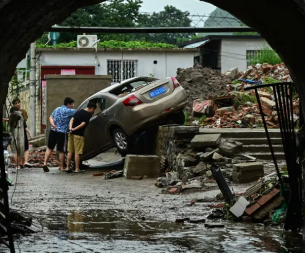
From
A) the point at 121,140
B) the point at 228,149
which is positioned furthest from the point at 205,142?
the point at 121,140

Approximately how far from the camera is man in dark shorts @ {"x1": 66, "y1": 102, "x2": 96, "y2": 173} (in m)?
20.5

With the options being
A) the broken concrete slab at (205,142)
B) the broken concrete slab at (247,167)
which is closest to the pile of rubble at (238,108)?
the broken concrete slab at (205,142)

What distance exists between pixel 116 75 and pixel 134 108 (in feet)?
76.9

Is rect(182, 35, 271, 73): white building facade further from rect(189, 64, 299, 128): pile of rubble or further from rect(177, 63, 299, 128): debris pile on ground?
rect(189, 64, 299, 128): pile of rubble

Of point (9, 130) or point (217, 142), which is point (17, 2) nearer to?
point (217, 142)

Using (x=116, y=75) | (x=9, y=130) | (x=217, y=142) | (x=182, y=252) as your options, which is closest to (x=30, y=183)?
(x=9, y=130)

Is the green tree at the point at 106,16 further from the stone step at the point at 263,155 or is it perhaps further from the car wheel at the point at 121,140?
the stone step at the point at 263,155

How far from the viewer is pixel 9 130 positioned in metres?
20.5

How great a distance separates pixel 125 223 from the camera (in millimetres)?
11305

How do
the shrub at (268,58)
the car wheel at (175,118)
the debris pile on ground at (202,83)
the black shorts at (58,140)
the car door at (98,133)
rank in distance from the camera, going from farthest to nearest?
1. the shrub at (268,58)
2. the debris pile on ground at (202,83)
3. the car wheel at (175,118)
4. the car door at (98,133)
5. the black shorts at (58,140)

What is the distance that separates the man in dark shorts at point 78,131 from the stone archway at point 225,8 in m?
11.9

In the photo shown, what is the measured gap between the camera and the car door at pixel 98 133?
21.7 metres

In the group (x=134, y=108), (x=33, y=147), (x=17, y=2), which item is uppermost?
(x=17, y=2)

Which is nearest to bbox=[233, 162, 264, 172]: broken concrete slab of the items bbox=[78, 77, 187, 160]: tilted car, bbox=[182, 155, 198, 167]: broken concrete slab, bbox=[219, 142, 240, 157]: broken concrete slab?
bbox=[219, 142, 240, 157]: broken concrete slab
